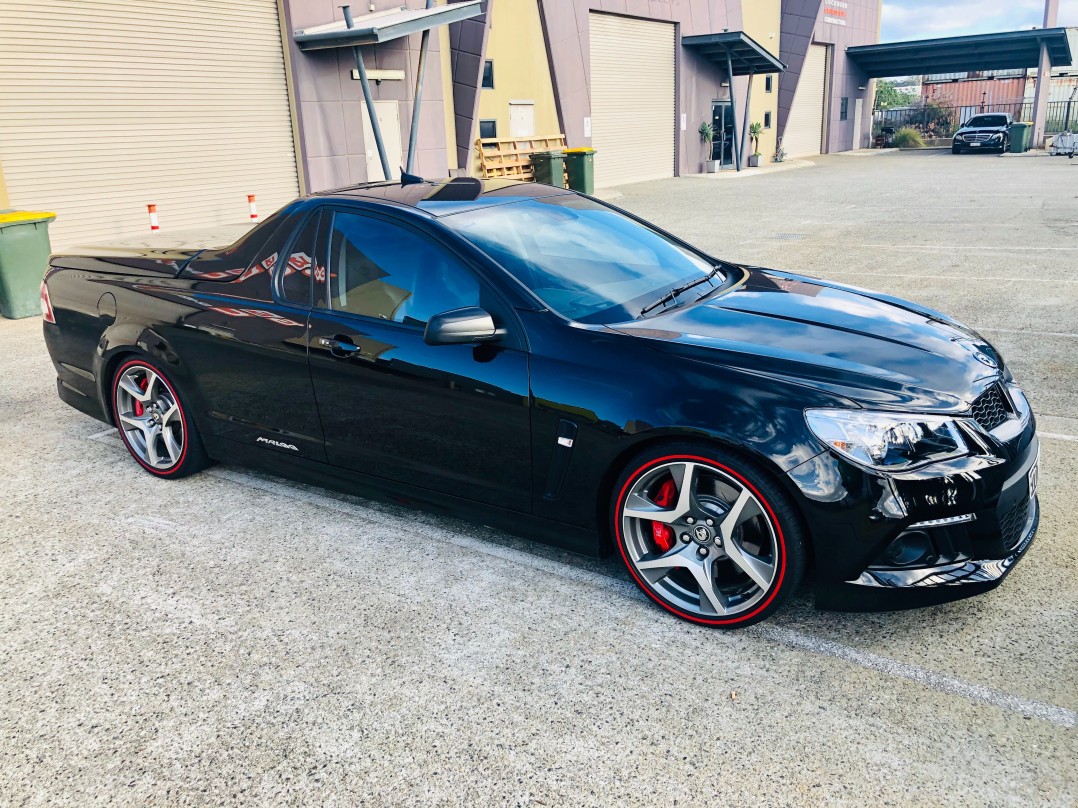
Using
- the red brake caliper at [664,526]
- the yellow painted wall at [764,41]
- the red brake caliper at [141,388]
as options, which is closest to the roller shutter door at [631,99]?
the yellow painted wall at [764,41]

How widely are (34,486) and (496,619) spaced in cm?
299

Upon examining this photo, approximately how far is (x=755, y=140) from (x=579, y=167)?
16310mm

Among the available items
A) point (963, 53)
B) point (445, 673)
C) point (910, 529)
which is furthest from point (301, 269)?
point (963, 53)

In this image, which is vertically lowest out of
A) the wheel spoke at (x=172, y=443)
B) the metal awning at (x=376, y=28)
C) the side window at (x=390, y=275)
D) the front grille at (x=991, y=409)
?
the wheel spoke at (x=172, y=443)

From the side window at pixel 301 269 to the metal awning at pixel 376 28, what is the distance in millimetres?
12099

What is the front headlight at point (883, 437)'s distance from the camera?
2.86m

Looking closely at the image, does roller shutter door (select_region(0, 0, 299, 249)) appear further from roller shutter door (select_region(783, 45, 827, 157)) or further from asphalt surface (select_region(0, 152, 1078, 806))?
roller shutter door (select_region(783, 45, 827, 157))

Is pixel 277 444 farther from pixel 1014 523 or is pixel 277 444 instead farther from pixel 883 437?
pixel 1014 523

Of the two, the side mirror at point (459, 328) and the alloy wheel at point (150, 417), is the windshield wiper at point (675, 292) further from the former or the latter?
the alloy wheel at point (150, 417)

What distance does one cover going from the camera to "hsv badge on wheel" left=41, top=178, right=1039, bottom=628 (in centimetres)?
292

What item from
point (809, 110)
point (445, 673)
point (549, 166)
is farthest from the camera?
point (809, 110)

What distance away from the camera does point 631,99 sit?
1052 inches

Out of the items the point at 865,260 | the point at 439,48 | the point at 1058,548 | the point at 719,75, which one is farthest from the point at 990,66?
the point at 1058,548

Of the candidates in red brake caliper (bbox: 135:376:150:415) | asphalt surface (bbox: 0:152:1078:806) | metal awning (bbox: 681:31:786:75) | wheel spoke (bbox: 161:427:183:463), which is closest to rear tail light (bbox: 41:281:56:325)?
red brake caliper (bbox: 135:376:150:415)
